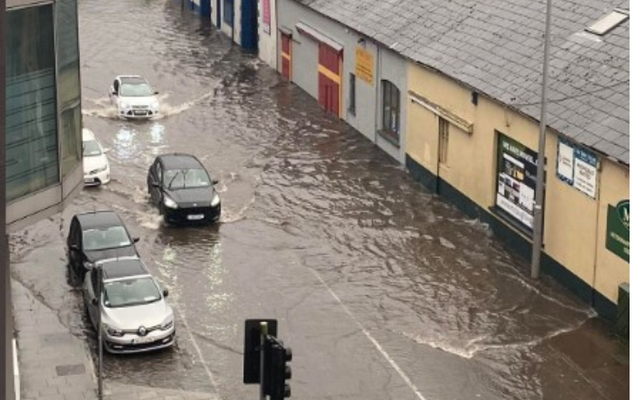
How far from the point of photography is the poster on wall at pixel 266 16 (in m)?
56.3

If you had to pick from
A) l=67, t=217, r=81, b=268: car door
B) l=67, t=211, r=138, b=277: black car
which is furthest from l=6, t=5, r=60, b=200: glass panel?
l=67, t=217, r=81, b=268: car door

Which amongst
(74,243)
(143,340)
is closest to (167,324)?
(143,340)

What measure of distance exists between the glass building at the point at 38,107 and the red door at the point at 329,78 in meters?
29.0

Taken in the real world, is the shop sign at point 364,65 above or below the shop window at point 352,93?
above

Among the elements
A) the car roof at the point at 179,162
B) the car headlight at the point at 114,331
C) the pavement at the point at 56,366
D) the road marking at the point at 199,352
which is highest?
the car roof at the point at 179,162

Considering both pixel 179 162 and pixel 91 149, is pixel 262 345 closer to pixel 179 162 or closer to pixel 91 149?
pixel 179 162

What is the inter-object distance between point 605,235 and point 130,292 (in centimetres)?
1078

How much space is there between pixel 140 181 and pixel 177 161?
3.02m

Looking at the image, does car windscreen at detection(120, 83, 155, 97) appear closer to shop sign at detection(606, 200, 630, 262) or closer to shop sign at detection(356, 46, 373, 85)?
shop sign at detection(356, 46, 373, 85)

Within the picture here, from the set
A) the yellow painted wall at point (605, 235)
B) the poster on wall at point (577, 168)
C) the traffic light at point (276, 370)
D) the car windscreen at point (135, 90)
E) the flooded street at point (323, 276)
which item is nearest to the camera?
the traffic light at point (276, 370)

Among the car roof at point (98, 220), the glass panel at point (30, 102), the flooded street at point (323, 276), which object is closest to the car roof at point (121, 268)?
the flooded street at point (323, 276)

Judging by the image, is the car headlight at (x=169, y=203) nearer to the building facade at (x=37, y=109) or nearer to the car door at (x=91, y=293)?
the car door at (x=91, y=293)

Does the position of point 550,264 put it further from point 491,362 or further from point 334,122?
point 334,122

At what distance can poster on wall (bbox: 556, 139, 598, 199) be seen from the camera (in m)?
29.8
